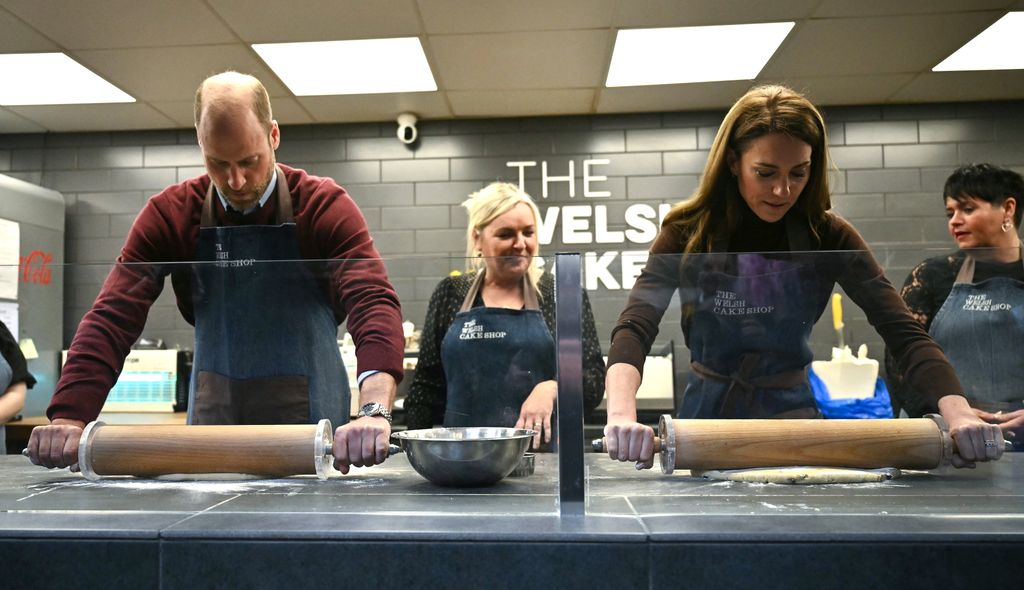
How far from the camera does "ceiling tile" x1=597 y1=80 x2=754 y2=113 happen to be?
3.68 meters

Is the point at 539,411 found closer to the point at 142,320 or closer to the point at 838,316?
the point at 838,316

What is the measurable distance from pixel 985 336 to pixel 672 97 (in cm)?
282

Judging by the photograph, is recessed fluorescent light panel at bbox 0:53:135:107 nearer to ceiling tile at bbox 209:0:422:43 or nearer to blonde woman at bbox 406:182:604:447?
ceiling tile at bbox 209:0:422:43

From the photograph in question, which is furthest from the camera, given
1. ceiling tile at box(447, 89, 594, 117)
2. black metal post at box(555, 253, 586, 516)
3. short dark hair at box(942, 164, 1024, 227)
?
ceiling tile at box(447, 89, 594, 117)

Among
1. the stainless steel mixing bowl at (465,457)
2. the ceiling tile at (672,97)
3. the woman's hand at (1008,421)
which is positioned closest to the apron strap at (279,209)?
the stainless steel mixing bowl at (465,457)

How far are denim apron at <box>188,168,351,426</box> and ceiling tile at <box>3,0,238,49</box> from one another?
1894 mm

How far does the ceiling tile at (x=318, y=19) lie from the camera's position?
278 centimetres

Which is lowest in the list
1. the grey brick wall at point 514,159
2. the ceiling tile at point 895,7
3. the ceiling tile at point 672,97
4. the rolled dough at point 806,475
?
the rolled dough at point 806,475

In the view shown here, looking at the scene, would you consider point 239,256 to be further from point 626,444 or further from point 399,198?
point 399,198

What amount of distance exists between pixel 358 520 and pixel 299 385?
51cm

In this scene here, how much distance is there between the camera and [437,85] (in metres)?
3.61

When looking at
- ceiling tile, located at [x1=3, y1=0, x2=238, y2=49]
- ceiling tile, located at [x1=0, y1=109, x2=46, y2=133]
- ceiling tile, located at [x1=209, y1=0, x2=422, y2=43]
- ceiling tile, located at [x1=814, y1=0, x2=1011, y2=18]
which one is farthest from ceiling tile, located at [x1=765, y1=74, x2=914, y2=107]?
ceiling tile, located at [x1=0, y1=109, x2=46, y2=133]

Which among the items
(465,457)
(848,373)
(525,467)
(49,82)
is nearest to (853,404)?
(848,373)

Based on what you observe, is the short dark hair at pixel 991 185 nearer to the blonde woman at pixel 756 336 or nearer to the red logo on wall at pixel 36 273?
the blonde woman at pixel 756 336
